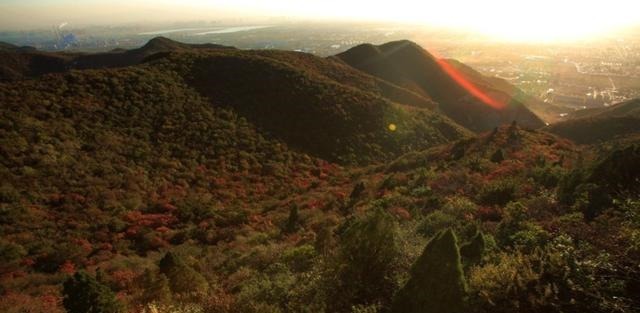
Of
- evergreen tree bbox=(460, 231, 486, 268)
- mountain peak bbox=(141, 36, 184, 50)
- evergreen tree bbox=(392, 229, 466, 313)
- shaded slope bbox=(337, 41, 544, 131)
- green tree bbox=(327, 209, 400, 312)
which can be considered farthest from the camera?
mountain peak bbox=(141, 36, 184, 50)

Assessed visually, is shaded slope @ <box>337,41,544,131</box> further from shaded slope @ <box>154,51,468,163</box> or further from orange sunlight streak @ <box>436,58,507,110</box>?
shaded slope @ <box>154,51,468,163</box>

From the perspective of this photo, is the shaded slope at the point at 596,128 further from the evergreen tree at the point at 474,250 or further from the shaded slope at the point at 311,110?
the evergreen tree at the point at 474,250

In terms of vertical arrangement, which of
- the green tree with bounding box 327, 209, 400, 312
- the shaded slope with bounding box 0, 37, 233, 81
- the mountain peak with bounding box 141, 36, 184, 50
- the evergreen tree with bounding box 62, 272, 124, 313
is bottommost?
the evergreen tree with bounding box 62, 272, 124, 313

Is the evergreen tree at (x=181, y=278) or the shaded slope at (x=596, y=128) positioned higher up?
the evergreen tree at (x=181, y=278)

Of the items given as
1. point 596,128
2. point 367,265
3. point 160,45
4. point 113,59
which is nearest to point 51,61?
point 113,59

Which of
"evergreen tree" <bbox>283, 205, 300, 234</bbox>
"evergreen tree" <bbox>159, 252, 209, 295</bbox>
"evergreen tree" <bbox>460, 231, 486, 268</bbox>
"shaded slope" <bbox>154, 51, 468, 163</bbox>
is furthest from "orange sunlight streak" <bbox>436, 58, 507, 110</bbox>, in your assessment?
"evergreen tree" <bbox>159, 252, 209, 295</bbox>

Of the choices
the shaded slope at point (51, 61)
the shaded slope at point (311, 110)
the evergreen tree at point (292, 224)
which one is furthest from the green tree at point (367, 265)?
the shaded slope at point (51, 61)

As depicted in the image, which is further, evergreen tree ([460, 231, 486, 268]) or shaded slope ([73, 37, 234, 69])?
shaded slope ([73, 37, 234, 69])

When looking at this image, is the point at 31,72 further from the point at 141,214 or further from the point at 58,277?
the point at 58,277

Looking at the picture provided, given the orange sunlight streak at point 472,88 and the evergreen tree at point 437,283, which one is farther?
the orange sunlight streak at point 472,88
